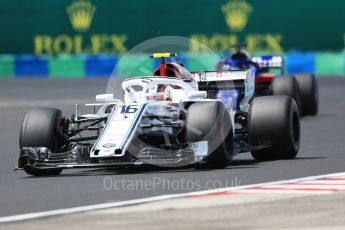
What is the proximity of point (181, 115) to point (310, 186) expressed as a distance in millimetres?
2645

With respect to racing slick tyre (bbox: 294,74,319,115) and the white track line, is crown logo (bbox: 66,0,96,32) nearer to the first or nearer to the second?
racing slick tyre (bbox: 294,74,319,115)

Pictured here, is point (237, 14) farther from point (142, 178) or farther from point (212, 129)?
point (142, 178)

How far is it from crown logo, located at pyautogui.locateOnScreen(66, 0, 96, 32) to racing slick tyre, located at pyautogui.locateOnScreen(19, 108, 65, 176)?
22.1 meters

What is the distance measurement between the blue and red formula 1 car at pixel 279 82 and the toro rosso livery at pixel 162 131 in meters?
7.59

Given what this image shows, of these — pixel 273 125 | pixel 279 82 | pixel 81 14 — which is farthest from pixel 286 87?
pixel 81 14

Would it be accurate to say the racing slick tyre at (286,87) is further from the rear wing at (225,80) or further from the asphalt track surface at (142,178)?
the rear wing at (225,80)

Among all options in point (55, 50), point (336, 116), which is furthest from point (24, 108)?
point (55, 50)

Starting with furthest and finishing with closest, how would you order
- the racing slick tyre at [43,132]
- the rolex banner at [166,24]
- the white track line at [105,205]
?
the rolex banner at [166,24]
the racing slick tyre at [43,132]
the white track line at [105,205]

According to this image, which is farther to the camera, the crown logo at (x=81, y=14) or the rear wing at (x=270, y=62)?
the crown logo at (x=81, y=14)

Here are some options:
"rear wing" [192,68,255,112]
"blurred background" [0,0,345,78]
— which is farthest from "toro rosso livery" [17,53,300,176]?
"blurred background" [0,0,345,78]

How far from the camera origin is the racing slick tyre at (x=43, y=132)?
1287cm

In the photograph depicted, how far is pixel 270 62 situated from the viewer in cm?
2328

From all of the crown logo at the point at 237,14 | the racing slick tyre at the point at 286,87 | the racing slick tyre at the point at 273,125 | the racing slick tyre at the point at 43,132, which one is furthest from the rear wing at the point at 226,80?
the crown logo at the point at 237,14

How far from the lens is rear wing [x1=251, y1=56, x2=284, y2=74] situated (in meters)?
23.2
